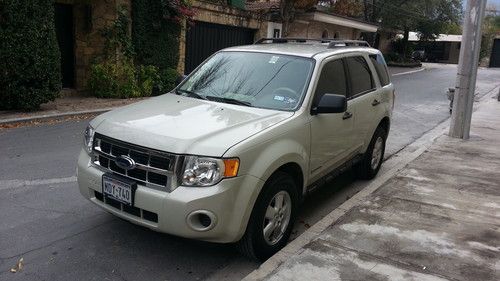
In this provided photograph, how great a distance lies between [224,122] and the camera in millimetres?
3926

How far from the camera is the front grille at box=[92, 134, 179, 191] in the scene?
138 inches

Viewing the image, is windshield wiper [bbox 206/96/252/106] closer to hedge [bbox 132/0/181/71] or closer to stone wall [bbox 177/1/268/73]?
hedge [bbox 132/0/181/71]

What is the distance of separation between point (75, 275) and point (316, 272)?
6.09 feet

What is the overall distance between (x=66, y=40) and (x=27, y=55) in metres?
3.36

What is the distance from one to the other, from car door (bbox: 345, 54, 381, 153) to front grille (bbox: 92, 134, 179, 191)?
2.62 metres

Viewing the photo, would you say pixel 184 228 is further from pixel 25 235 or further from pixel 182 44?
pixel 182 44

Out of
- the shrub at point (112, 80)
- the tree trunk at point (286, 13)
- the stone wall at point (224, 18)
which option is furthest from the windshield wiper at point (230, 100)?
the tree trunk at point (286, 13)

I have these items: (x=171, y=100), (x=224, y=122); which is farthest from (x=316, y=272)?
(x=171, y=100)

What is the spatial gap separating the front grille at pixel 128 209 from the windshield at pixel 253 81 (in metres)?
1.42

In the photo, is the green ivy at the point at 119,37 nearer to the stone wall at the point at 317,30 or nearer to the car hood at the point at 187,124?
the car hood at the point at 187,124

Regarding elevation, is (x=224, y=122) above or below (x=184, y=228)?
above

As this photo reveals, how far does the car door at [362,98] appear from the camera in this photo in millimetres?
5496

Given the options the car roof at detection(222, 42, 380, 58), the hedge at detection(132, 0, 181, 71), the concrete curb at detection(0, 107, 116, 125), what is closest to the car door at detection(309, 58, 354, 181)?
the car roof at detection(222, 42, 380, 58)

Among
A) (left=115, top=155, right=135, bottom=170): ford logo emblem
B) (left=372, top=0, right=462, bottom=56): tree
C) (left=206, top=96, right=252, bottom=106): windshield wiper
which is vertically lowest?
(left=115, top=155, right=135, bottom=170): ford logo emblem
